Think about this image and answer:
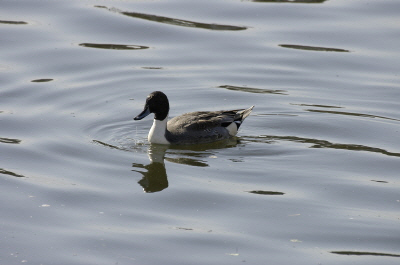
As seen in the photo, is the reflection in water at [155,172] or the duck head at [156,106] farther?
→ the duck head at [156,106]

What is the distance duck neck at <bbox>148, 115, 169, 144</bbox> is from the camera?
483 inches

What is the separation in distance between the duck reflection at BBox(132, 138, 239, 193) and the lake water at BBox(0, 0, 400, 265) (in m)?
0.04

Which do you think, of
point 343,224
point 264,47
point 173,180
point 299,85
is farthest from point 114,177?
point 264,47

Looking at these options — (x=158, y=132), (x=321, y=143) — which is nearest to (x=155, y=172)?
(x=158, y=132)

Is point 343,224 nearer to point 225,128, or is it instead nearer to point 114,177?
point 114,177

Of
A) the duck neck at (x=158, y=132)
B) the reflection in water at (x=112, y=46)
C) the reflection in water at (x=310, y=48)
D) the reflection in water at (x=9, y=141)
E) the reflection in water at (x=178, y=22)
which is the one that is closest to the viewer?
the reflection in water at (x=9, y=141)

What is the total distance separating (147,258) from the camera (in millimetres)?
8148

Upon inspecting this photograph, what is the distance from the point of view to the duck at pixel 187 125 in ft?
40.5

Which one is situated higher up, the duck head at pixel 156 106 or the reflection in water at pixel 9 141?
the duck head at pixel 156 106

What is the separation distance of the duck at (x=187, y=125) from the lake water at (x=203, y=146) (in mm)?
217

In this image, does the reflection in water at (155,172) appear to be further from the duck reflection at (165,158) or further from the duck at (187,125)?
the duck at (187,125)

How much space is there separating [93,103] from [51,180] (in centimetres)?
359

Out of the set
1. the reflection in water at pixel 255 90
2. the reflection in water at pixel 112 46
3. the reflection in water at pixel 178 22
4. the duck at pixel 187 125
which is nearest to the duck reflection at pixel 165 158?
the duck at pixel 187 125

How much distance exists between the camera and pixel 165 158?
461 inches
